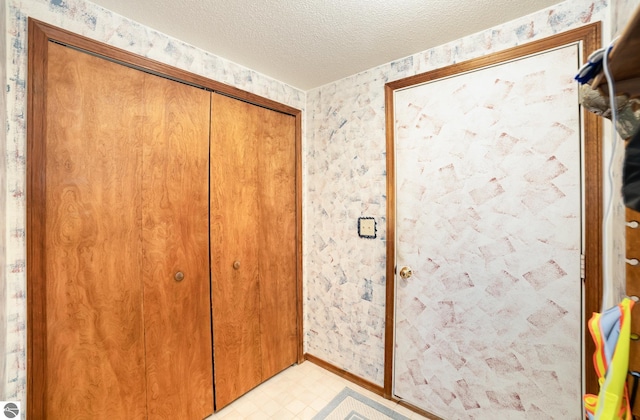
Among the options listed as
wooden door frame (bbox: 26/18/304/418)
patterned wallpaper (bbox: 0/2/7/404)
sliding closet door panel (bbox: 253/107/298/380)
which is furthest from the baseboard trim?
patterned wallpaper (bbox: 0/2/7/404)

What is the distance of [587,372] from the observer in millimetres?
1220

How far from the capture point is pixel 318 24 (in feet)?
4.63

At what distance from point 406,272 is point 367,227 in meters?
0.42

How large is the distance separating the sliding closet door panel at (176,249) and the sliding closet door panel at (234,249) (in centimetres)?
6

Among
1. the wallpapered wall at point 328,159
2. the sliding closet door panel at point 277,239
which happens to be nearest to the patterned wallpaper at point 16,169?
the wallpapered wall at point 328,159

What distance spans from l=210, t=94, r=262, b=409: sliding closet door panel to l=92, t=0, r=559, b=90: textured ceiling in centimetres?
37

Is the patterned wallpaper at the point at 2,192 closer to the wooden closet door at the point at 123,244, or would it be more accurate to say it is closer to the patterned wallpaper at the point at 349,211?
the wooden closet door at the point at 123,244

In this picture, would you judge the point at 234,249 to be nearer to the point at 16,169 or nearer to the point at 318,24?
the point at 16,169

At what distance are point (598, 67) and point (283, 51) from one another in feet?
5.00

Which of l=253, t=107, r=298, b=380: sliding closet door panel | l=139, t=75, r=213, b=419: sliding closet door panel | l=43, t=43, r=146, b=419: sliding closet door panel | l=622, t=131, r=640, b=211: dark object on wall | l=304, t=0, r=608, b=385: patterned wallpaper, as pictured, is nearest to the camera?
l=622, t=131, r=640, b=211: dark object on wall

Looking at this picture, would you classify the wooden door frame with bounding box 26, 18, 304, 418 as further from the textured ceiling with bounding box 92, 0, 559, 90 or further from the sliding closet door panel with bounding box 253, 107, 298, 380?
the sliding closet door panel with bounding box 253, 107, 298, 380

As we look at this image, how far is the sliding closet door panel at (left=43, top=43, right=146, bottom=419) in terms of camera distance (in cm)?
117

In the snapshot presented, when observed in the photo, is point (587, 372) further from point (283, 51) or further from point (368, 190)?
point (283, 51)

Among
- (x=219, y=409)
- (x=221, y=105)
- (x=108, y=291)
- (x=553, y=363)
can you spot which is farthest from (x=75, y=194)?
(x=553, y=363)
